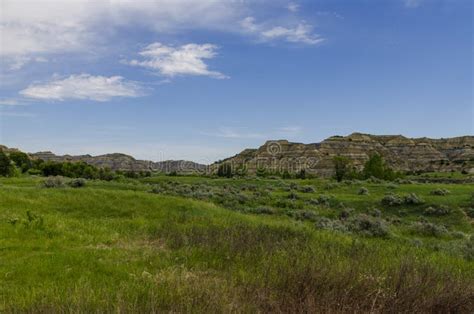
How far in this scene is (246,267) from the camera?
7.39 metres

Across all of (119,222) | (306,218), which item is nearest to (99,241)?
(119,222)

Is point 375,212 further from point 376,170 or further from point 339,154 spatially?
point 339,154

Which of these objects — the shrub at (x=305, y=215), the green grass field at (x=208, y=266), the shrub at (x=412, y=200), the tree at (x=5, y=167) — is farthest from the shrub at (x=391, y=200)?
the tree at (x=5, y=167)

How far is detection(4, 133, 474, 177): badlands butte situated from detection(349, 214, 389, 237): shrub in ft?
255

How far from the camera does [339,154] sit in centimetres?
12394

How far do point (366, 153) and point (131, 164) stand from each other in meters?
72.1

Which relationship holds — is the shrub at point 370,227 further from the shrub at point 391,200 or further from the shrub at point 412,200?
the shrub at point 412,200

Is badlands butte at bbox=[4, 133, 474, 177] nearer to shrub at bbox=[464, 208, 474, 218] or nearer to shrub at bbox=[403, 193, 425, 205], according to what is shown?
shrub at bbox=[403, 193, 425, 205]

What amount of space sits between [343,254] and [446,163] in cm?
11227

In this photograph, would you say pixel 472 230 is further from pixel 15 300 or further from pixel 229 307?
pixel 15 300

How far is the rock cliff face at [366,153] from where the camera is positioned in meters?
112

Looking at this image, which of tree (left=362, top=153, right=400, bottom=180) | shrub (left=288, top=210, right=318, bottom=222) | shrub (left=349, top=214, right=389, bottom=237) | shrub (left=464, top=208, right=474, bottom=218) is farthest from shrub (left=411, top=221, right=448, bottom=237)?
tree (left=362, top=153, right=400, bottom=180)

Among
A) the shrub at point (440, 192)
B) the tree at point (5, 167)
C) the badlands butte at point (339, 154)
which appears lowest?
the shrub at point (440, 192)

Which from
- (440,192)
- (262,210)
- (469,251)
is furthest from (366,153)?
(469,251)
